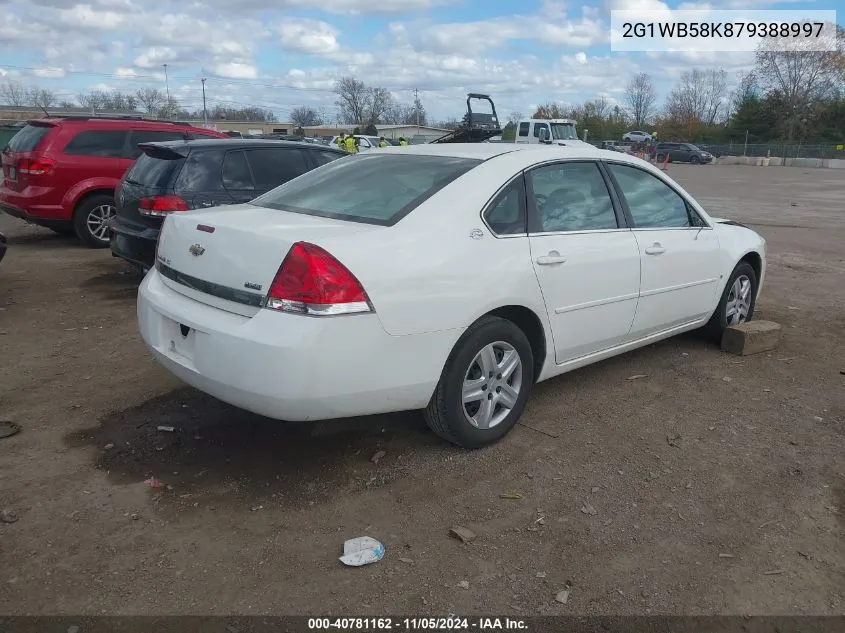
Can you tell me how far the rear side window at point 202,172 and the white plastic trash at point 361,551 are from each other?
15.8ft

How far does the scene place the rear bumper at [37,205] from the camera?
30.4 ft

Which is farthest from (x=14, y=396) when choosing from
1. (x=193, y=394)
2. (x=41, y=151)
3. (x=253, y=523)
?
(x=41, y=151)

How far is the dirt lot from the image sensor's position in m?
2.65

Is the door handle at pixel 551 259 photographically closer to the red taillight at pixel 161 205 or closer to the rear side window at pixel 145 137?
the red taillight at pixel 161 205

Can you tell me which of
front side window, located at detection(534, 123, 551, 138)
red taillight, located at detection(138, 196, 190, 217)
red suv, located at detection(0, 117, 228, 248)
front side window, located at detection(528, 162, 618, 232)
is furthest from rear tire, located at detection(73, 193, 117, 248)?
front side window, located at detection(534, 123, 551, 138)

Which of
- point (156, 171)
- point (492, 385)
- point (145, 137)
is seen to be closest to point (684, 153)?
point (145, 137)

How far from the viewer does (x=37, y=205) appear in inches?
366

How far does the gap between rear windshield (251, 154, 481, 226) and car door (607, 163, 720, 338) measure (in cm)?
137

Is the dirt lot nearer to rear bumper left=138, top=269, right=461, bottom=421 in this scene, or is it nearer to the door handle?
rear bumper left=138, top=269, right=461, bottom=421

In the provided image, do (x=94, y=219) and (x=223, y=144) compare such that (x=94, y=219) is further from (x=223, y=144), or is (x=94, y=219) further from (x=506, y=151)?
(x=506, y=151)

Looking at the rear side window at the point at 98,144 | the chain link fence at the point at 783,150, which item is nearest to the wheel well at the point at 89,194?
the rear side window at the point at 98,144

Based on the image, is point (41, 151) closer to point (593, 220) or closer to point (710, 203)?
point (593, 220)

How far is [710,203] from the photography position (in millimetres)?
19344

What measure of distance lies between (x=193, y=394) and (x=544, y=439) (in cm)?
229
